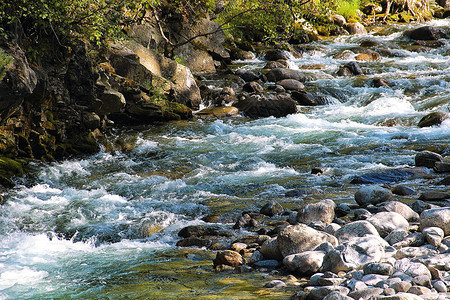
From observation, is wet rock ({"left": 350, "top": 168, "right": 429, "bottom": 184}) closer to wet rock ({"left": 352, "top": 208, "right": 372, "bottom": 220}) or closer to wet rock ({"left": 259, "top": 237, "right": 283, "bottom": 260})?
wet rock ({"left": 352, "top": 208, "right": 372, "bottom": 220})

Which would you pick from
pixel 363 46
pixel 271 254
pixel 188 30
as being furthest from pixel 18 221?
pixel 363 46

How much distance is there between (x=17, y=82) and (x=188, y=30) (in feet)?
41.6

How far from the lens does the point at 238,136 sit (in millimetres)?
12039

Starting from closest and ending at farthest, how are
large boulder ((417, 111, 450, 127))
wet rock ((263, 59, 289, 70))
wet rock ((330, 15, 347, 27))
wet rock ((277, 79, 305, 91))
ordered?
1. large boulder ((417, 111, 450, 127))
2. wet rock ((277, 79, 305, 91))
3. wet rock ((263, 59, 289, 70))
4. wet rock ((330, 15, 347, 27))

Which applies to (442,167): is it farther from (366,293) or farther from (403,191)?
(366,293)

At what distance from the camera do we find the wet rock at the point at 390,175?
7.81 m

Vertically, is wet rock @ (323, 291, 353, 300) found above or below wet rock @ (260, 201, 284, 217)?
above

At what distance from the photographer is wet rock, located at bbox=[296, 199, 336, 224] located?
219 inches

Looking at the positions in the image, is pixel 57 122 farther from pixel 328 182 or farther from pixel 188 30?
pixel 188 30

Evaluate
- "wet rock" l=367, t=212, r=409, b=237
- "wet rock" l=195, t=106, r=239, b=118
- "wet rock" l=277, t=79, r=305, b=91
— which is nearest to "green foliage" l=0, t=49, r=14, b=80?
"wet rock" l=367, t=212, r=409, b=237

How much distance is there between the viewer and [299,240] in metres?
4.38

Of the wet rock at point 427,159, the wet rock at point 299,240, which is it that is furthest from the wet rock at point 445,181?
the wet rock at point 299,240

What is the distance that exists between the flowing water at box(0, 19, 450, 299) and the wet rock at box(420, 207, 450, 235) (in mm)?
1812

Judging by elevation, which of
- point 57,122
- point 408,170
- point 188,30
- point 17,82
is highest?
point 188,30
